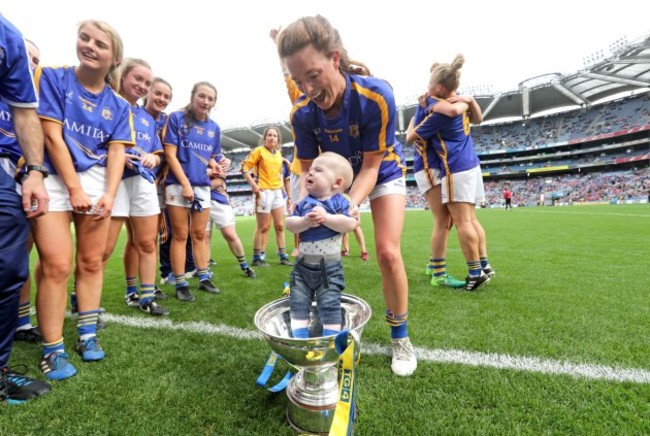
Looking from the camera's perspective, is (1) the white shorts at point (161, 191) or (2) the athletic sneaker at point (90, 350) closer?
(2) the athletic sneaker at point (90, 350)

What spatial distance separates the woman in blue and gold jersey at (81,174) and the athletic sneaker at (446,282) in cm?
323

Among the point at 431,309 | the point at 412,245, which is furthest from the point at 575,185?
the point at 431,309

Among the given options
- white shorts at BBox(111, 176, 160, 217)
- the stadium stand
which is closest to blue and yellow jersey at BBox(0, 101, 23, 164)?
white shorts at BBox(111, 176, 160, 217)

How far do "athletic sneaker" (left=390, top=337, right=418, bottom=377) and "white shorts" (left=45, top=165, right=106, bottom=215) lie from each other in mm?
2122

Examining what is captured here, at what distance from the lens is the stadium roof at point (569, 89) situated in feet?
118

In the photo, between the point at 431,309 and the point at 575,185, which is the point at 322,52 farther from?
the point at 575,185

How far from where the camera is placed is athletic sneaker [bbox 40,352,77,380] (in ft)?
6.29

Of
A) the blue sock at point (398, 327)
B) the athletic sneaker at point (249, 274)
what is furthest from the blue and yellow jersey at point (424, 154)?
the athletic sneaker at point (249, 274)

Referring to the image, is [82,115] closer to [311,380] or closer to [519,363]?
[311,380]

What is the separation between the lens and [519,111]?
177 feet

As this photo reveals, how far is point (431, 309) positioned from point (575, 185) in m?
53.5

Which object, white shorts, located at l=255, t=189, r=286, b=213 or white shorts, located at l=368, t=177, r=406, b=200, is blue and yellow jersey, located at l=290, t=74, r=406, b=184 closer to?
white shorts, located at l=368, t=177, r=406, b=200

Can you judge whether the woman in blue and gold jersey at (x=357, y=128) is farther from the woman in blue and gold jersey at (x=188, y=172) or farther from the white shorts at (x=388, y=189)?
the woman in blue and gold jersey at (x=188, y=172)

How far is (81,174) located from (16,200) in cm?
60
